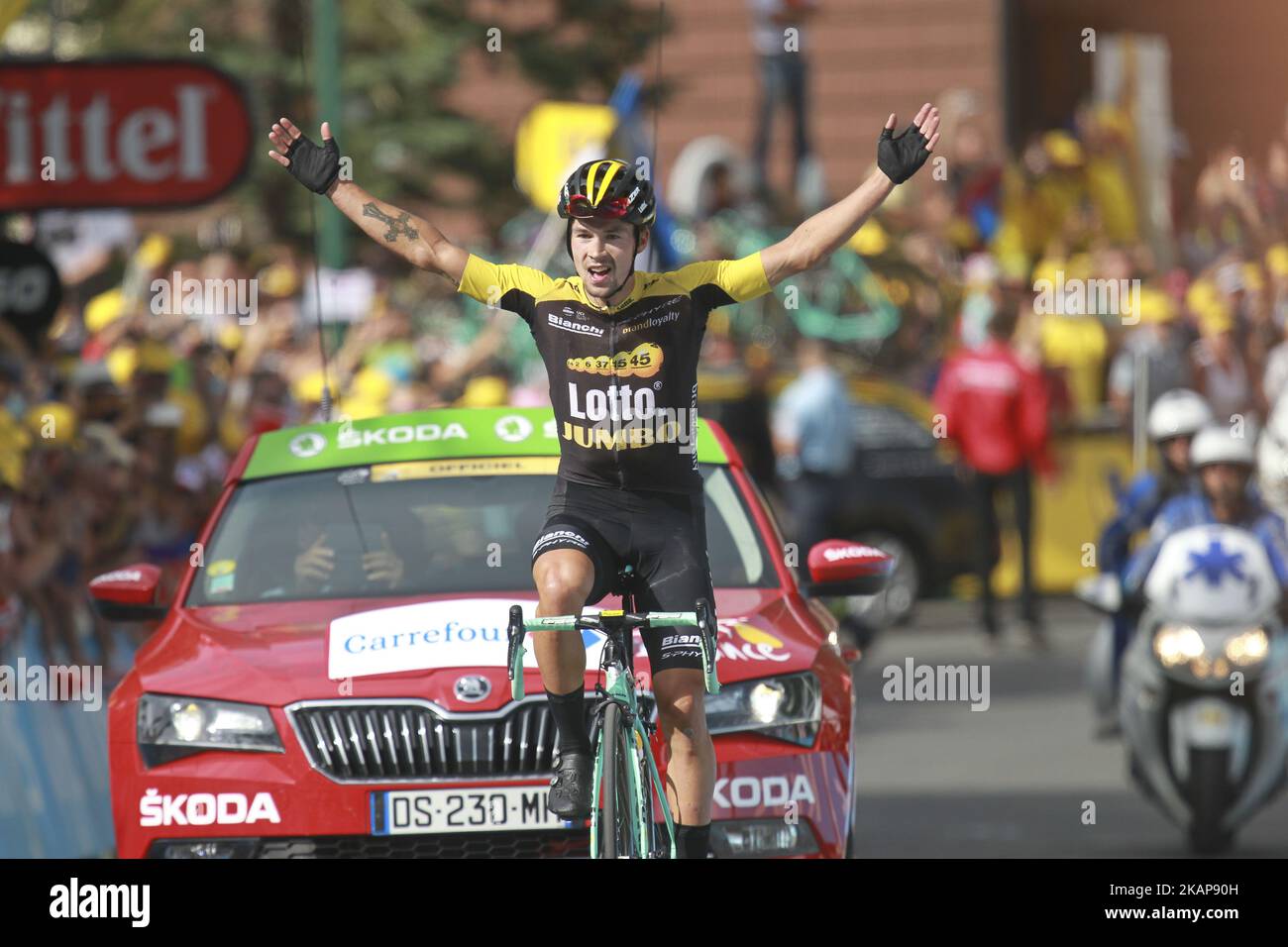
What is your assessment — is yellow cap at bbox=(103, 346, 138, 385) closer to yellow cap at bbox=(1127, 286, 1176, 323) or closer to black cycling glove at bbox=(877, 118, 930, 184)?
yellow cap at bbox=(1127, 286, 1176, 323)

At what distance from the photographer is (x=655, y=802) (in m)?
6.94

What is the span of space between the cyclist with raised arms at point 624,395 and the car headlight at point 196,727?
0.91 metres

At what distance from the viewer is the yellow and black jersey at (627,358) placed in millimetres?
6762

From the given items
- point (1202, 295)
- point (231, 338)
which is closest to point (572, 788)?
point (231, 338)

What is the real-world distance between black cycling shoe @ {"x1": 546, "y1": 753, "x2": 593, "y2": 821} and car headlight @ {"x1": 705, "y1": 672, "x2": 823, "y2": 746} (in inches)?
25.6

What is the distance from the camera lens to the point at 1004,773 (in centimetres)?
1302

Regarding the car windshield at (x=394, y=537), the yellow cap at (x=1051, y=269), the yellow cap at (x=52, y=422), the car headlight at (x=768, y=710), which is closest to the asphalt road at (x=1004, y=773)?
the car windshield at (x=394, y=537)

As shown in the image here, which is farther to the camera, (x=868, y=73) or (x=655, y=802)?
(x=868, y=73)

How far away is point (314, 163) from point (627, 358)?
1.00m

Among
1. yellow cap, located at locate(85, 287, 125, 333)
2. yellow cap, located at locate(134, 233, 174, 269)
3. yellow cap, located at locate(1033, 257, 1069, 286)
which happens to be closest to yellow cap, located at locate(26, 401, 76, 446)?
yellow cap, located at locate(85, 287, 125, 333)

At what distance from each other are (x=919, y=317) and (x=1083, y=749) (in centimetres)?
982

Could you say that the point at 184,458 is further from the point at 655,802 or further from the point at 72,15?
the point at 72,15

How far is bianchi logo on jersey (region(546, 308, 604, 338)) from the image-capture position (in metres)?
6.77
